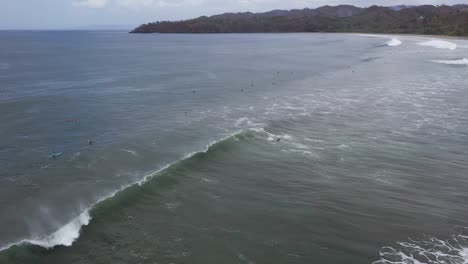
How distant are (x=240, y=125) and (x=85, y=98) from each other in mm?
29982

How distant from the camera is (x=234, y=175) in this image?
37.6m

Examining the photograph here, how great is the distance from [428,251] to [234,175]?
56.7ft

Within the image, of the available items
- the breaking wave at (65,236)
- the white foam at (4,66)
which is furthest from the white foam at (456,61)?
the white foam at (4,66)

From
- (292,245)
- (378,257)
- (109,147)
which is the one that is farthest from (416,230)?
(109,147)

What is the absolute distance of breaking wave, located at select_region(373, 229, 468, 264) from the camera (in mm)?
24772

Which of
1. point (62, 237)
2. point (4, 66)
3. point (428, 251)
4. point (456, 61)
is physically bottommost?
point (428, 251)

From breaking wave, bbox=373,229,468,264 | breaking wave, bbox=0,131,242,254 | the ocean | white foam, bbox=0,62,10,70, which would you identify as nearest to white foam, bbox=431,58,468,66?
the ocean

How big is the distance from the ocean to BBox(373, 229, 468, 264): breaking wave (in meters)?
0.10

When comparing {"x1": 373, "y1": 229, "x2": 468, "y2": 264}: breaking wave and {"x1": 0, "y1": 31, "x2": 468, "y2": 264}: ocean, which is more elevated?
{"x1": 0, "y1": 31, "x2": 468, "y2": 264}: ocean

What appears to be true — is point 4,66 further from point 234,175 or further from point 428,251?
point 428,251

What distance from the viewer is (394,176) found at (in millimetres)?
36469

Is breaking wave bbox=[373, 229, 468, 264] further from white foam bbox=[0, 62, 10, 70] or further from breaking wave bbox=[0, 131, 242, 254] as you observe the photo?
white foam bbox=[0, 62, 10, 70]

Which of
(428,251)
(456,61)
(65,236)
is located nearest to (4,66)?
(65,236)

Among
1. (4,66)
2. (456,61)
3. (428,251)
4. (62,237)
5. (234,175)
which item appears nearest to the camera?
(428,251)
